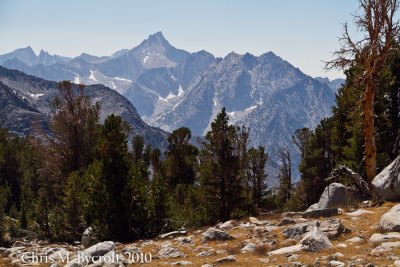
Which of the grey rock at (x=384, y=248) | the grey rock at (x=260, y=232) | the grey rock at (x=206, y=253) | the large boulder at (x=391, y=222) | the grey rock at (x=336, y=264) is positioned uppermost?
the large boulder at (x=391, y=222)

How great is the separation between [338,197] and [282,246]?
11635 millimetres

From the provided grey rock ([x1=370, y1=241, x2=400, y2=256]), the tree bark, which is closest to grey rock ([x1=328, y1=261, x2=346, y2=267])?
grey rock ([x1=370, y1=241, x2=400, y2=256])

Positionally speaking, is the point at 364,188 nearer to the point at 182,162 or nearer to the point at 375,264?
the point at 375,264

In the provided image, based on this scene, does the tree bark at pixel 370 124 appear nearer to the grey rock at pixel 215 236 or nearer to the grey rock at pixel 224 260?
the grey rock at pixel 215 236

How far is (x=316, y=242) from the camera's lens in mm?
15102

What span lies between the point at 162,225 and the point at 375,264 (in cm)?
1693

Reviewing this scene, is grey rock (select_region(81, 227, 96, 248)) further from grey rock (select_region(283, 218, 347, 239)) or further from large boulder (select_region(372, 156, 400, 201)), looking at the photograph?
large boulder (select_region(372, 156, 400, 201))

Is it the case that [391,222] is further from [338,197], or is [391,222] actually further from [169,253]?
[338,197]

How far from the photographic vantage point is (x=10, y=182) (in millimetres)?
64688

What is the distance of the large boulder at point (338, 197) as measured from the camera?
26.4 m

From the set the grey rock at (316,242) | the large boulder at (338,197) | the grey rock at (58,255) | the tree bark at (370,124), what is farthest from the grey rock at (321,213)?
the grey rock at (58,255)

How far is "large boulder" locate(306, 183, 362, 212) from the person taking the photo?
26375mm

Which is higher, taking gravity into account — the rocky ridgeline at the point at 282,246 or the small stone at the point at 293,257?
the rocky ridgeline at the point at 282,246

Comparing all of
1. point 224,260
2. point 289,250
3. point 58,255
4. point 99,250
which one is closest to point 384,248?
point 289,250
